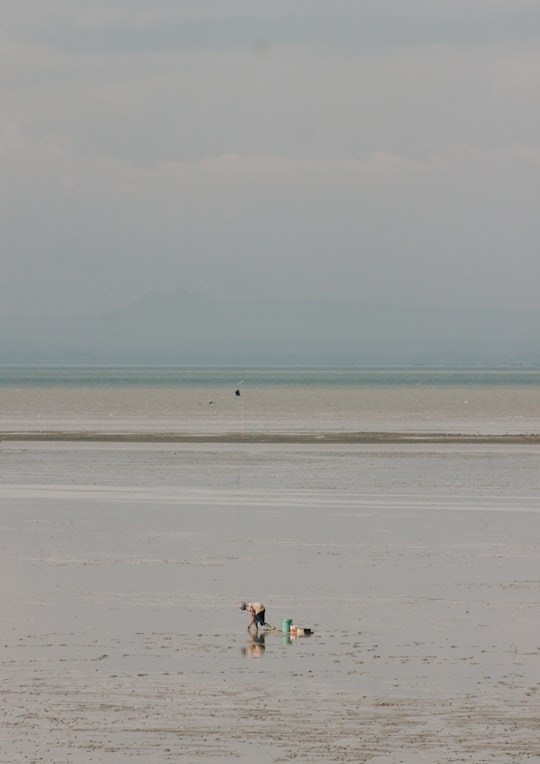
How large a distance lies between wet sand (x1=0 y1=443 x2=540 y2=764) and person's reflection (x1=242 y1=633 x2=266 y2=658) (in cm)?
5

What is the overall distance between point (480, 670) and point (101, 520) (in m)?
19.4

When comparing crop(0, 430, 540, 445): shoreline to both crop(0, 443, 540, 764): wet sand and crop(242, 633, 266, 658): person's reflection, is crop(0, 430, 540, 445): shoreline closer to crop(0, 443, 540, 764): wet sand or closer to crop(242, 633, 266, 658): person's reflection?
crop(0, 443, 540, 764): wet sand

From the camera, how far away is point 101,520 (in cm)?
3669

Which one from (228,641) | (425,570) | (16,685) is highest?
(425,570)

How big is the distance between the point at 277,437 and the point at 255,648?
58805mm

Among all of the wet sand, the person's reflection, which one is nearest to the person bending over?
the person's reflection

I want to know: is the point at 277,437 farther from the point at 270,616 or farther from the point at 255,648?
the point at 255,648

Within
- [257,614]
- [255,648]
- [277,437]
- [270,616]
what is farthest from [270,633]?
[277,437]

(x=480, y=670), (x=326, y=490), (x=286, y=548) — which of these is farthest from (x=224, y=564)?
(x=326, y=490)

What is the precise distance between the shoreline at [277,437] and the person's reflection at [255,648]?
53.6 metres

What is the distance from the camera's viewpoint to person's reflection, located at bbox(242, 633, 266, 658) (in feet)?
65.2

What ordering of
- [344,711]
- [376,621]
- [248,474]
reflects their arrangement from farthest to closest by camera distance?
[248,474] → [376,621] → [344,711]

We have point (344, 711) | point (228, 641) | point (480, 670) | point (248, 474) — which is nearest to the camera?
point (344, 711)

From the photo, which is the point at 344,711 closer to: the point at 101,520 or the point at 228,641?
the point at 228,641
